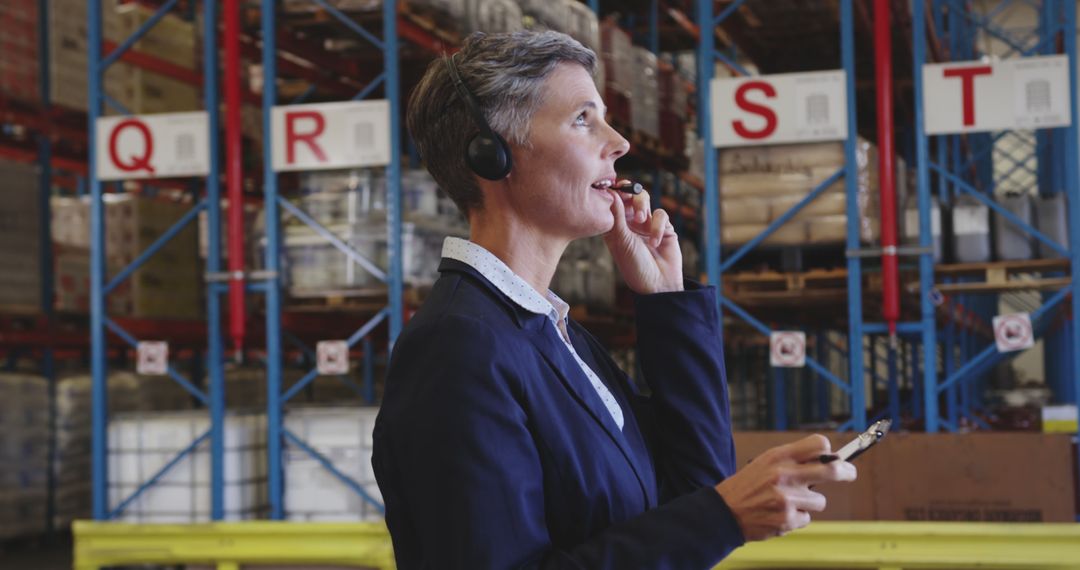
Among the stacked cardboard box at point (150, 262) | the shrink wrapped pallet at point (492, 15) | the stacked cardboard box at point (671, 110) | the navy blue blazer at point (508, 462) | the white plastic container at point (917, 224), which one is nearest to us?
the navy blue blazer at point (508, 462)

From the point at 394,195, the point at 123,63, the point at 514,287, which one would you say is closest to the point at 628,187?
the point at 514,287

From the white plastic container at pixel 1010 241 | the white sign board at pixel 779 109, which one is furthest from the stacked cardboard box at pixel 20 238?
the white plastic container at pixel 1010 241

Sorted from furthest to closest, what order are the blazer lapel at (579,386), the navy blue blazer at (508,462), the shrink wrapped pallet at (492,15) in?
the shrink wrapped pallet at (492,15), the blazer lapel at (579,386), the navy blue blazer at (508,462)

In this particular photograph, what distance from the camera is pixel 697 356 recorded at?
196 centimetres

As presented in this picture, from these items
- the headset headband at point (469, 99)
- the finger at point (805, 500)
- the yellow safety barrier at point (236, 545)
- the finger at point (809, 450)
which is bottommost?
the yellow safety barrier at point (236, 545)

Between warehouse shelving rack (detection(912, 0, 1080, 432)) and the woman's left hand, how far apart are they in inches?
197

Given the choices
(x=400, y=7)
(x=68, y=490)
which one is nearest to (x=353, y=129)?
(x=400, y=7)

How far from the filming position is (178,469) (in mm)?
8086

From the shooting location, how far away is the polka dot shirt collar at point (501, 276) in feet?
5.72

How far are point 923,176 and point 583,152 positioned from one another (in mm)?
5482

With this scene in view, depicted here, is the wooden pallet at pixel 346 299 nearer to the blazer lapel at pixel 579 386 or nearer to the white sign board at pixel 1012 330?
the white sign board at pixel 1012 330

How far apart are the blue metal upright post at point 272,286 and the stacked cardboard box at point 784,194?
2.83 meters

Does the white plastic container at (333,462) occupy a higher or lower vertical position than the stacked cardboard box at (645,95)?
lower

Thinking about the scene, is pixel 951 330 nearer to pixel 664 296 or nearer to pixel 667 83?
pixel 667 83
